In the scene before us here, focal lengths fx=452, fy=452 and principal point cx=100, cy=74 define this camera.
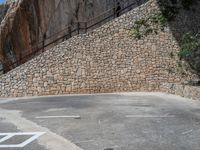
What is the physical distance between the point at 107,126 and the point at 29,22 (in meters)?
25.3

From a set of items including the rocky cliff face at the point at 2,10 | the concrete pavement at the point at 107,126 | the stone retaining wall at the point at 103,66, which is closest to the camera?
the concrete pavement at the point at 107,126

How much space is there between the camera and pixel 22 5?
113ft

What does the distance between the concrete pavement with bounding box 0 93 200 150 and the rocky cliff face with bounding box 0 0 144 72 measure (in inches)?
691

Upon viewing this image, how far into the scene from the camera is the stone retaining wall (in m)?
22.3

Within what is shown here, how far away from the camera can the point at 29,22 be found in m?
34.6

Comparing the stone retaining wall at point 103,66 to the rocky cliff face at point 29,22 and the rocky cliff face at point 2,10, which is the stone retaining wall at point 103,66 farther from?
the rocky cliff face at point 2,10

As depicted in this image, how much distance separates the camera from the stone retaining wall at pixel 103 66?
22.3m

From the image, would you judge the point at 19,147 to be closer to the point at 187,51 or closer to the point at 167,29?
the point at 187,51

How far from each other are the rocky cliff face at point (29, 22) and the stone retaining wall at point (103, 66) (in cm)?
824

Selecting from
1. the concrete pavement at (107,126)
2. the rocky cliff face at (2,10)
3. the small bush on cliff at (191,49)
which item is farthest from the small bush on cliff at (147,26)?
the rocky cliff face at (2,10)

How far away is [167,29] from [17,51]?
48.9 feet

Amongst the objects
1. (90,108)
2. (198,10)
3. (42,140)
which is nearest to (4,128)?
(42,140)

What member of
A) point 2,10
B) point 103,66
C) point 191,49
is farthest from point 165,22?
point 2,10

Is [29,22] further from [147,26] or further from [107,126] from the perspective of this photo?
[107,126]
